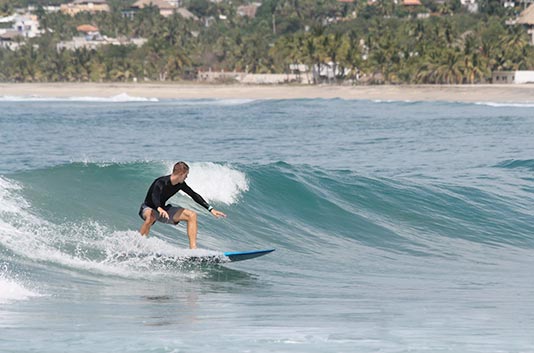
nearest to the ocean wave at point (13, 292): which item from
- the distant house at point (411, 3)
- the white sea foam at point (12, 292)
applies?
the white sea foam at point (12, 292)

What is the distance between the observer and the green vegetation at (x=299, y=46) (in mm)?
105812

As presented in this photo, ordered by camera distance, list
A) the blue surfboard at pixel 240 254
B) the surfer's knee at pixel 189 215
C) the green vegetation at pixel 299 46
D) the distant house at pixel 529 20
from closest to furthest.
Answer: the surfer's knee at pixel 189 215
the blue surfboard at pixel 240 254
the green vegetation at pixel 299 46
the distant house at pixel 529 20

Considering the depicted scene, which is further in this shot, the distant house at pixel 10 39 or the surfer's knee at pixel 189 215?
the distant house at pixel 10 39

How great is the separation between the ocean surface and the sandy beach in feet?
170

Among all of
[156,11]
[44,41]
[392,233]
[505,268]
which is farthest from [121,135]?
[156,11]

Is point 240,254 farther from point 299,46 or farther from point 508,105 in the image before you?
point 299,46

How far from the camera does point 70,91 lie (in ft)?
370

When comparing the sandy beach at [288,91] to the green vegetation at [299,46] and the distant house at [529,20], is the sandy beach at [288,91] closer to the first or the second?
the green vegetation at [299,46]

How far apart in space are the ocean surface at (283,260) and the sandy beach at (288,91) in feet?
170

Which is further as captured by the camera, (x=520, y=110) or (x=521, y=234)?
(x=520, y=110)

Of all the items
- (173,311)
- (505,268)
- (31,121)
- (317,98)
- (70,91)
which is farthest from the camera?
(70,91)

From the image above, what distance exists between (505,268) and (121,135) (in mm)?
36038

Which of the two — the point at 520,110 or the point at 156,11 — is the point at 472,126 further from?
the point at 156,11

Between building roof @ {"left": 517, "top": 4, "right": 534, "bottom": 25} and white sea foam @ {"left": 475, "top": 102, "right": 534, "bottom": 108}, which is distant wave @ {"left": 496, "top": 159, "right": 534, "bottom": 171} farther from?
building roof @ {"left": 517, "top": 4, "right": 534, "bottom": 25}
